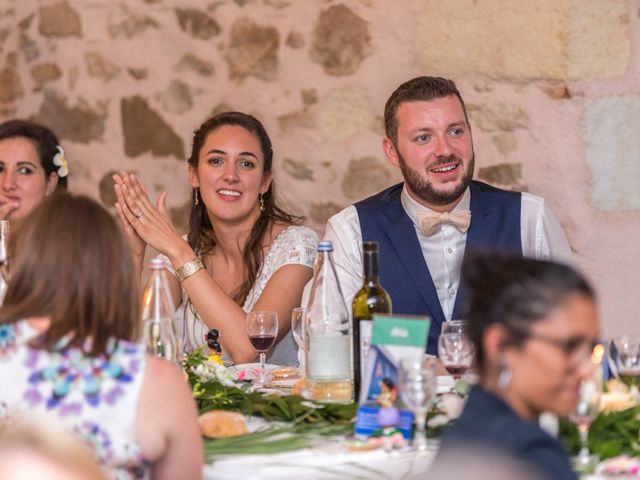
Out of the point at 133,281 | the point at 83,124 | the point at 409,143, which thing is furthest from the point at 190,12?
the point at 133,281

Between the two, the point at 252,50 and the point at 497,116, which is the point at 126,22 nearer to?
the point at 252,50

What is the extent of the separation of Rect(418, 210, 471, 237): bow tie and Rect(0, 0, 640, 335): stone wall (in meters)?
0.69

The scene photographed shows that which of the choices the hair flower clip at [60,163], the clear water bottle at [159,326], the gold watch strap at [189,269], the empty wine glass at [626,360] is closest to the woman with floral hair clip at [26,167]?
the hair flower clip at [60,163]

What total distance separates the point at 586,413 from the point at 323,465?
460 millimetres

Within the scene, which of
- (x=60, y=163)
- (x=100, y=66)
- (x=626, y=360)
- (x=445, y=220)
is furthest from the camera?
(x=100, y=66)

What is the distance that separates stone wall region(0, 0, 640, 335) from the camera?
393cm

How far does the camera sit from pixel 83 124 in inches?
203

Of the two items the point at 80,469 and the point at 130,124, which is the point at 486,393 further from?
the point at 130,124

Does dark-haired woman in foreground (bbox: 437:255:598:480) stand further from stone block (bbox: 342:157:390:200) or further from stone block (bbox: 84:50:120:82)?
stone block (bbox: 84:50:120:82)

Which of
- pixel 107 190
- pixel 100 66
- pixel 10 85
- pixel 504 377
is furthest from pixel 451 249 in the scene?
pixel 10 85

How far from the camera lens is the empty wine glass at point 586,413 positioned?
5.96 ft

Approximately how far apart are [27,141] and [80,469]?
122 inches

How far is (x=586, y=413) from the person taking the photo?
1.84 m

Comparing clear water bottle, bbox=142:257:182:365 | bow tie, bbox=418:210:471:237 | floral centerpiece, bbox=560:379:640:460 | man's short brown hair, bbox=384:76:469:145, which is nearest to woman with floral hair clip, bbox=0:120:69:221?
man's short brown hair, bbox=384:76:469:145
